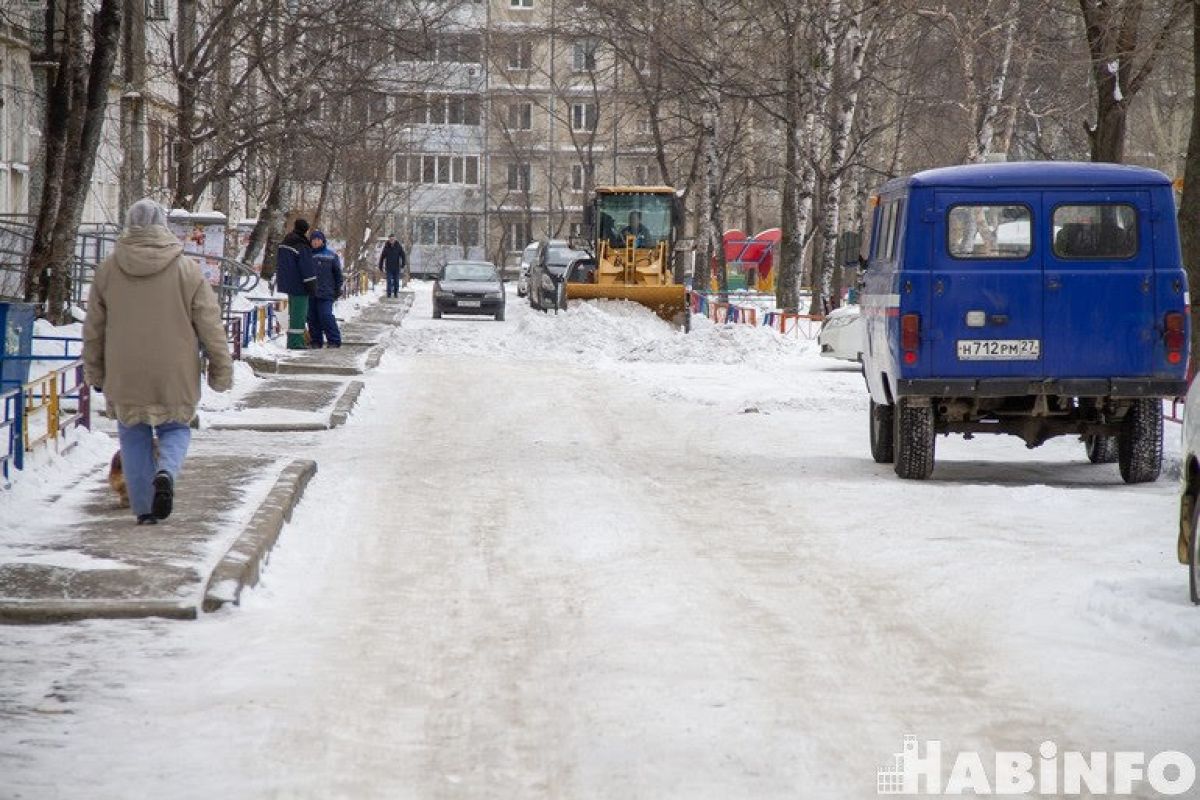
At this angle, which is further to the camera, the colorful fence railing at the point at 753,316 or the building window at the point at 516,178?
the building window at the point at 516,178

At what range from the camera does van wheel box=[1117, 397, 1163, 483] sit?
1377cm

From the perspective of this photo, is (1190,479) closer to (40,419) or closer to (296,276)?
(40,419)

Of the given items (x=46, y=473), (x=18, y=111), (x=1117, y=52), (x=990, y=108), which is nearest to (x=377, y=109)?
(x=990, y=108)

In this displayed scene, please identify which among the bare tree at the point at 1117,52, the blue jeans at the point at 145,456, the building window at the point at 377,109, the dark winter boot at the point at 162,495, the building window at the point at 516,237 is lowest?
the dark winter boot at the point at 162,495

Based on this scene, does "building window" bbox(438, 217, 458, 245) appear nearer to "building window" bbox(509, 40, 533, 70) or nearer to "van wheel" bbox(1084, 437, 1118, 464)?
"building window" bbox(509, 40, 533, 70)

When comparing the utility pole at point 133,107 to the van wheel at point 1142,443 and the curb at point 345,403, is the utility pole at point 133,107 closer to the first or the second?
the curb at point 345,403

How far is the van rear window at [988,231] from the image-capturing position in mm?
13758

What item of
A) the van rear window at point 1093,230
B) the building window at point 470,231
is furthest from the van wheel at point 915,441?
the building window at point 470,231

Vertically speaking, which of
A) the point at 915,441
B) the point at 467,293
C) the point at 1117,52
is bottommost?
the point at 915,441

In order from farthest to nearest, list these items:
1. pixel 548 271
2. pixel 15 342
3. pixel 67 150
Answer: pixel 548 271 → pixel 67 150 → pixel 15 342

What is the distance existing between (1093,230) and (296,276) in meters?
15.8

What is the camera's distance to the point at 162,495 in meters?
9.99

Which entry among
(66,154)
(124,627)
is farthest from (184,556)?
(66,154)

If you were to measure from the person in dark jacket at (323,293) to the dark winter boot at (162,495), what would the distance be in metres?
17.5
